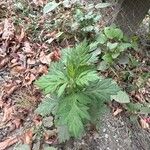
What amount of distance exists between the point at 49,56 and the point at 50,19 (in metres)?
0.68

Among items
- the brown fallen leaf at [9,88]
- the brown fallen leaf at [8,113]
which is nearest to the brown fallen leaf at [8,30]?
the brown fallen leaf at [9,88]

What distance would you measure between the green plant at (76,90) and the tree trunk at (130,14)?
54.2 inches

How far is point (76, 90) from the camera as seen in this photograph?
2.37 metres

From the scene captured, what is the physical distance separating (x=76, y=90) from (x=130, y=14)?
161cm

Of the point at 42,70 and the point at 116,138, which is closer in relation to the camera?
the point at 116,138

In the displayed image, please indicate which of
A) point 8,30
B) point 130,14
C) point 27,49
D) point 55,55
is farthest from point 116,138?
point 8,30

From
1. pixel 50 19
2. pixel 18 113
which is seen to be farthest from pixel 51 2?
pixel 18 113

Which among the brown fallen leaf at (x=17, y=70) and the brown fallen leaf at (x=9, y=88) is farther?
the brown fallen leaf at (x=17, y=70)

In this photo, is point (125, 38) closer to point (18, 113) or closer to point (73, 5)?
point (73, 5)

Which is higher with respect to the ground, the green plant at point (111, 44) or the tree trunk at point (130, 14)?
the tree trunk at point (130, 14)

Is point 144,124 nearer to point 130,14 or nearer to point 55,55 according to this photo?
point 55,55

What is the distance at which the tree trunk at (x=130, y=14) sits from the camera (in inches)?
143

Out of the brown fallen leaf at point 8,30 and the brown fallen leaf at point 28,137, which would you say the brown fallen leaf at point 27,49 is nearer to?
the brown fallen leaf at point 8,30

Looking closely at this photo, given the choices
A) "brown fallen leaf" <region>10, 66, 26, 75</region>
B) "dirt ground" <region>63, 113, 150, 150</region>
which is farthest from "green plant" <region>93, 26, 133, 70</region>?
"brown fallen leaf" <region>10, 66, 26, 75</region>
